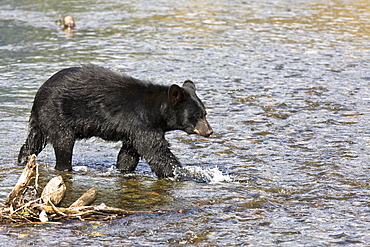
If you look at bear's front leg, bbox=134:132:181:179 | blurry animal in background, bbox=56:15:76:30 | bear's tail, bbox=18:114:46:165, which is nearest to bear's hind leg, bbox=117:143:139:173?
bear's front leg, bbox=134:132:181:179

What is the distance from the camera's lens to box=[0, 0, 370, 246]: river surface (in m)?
5.72

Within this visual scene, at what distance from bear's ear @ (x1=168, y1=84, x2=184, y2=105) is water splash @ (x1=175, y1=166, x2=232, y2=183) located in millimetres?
739

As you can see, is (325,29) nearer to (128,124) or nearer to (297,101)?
(297,101)

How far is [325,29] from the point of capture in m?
16.9

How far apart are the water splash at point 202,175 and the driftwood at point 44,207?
5.22 ft

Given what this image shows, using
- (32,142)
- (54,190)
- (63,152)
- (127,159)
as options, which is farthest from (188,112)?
(54,190)

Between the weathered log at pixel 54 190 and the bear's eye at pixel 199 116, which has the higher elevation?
the bear's eye at pixel 199 116

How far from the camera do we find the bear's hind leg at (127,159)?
7531 millimetres

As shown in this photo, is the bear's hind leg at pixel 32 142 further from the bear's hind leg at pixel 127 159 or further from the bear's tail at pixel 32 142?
the bear's hind leg at pixel 127 159

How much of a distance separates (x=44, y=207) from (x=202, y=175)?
7.24 ft

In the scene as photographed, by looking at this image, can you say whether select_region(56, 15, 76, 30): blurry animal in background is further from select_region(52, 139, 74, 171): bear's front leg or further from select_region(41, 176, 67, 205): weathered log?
select_region(41, 176, 67, 205): weathered log

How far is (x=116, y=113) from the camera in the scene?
7230mm

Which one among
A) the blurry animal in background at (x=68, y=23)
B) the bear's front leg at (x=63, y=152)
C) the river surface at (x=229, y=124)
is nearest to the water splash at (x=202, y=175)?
the river surface at (x=229, y=124)

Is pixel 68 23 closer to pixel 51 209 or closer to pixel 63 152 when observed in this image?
pixel 63 152
